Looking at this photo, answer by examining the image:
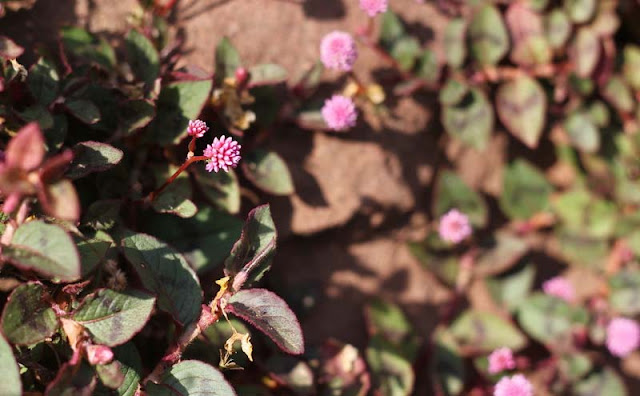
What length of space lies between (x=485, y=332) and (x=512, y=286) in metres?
0.17

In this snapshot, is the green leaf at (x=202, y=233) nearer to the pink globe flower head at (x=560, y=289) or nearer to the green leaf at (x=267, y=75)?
the green leaf at (x=267, y=75)

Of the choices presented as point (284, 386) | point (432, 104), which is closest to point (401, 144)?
point (432, 104)

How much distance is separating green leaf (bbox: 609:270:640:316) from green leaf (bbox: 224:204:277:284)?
48.8 inches

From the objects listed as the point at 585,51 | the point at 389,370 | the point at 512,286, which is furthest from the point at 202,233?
the point at 585,51

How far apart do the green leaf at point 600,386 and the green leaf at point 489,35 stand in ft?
2.91

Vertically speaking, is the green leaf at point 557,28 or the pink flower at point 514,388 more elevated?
the green leaf at point 557,28

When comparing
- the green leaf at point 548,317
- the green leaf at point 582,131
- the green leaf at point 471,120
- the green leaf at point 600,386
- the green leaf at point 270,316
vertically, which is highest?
the green leaf at point 270,316

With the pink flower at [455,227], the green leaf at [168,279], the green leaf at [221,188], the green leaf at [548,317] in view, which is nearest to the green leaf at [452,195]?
the pink flower at [455,227]

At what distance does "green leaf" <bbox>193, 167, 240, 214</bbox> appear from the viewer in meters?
1.41

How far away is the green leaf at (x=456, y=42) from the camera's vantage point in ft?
5.96

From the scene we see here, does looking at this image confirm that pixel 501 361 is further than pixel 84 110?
Yes

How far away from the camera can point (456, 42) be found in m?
1.82

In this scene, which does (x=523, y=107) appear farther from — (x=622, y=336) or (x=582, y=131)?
(x=622, y=336)

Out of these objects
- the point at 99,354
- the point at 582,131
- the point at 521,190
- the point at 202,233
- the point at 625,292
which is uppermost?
the point at 99,354
